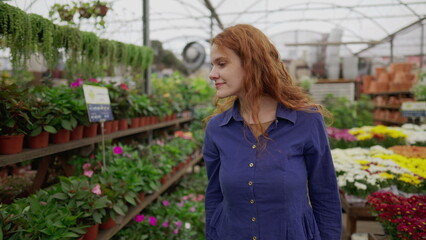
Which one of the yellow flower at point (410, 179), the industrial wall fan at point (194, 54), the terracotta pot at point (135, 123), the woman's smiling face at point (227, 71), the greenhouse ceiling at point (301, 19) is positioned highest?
the greenhouse ceiling at point (301, 19)

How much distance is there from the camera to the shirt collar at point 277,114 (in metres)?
1.33

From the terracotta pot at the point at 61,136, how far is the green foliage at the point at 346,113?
4522 mm

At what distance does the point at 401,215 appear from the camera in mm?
1639

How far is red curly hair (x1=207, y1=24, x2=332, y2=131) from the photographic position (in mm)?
1310

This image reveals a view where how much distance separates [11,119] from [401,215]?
1972 millimetres

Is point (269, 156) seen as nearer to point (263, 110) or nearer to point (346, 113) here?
point (263, 110)

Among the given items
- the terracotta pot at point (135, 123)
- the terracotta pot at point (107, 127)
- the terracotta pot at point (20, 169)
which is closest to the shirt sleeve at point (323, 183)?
the terracotta pot at point (107, 127)

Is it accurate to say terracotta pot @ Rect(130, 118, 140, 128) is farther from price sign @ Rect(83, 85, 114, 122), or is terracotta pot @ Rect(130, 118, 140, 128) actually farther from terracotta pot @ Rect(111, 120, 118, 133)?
price sign @ Rect(83, 85, 114, 122)

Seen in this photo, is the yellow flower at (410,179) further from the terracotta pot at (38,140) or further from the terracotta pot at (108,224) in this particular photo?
the terracotta pot at (38,140)

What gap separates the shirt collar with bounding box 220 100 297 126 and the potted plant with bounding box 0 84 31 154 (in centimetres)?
97


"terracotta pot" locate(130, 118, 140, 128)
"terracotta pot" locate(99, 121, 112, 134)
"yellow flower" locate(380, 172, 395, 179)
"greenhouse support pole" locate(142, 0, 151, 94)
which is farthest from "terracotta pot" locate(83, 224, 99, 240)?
"greenhouse support pole" locate(142, 0, 151, 94)

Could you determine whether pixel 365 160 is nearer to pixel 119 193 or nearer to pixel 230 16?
pixel 119 193

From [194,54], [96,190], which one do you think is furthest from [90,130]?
[194,54]

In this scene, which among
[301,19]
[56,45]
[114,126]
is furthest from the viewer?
[301,19]
